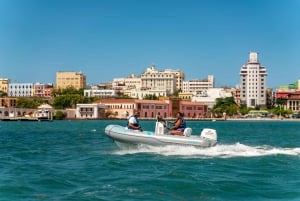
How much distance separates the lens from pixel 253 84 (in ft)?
532

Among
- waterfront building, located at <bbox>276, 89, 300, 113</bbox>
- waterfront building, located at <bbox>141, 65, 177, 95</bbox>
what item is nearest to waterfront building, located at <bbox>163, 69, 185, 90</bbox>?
waterfront building, located at <bbox>141, 65, 177, 95</bbox>

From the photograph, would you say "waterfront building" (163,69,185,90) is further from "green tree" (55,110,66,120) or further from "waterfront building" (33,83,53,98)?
"green tree" (55,110,66,120)

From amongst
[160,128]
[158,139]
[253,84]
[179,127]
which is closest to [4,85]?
[253,84]

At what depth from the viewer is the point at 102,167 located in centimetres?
1792

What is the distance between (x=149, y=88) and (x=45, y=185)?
546 ft

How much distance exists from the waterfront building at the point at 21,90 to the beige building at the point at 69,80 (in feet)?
27.9

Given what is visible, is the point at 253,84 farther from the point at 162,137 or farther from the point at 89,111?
the point at 162,137

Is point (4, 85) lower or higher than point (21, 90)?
higher

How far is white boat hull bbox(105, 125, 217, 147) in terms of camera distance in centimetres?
2166

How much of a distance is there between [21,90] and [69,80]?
1511 cm

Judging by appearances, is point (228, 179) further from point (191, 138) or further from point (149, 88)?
point (149, 88)

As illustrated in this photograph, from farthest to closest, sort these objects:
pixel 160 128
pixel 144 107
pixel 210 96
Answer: pixel 210 96, pixel 144 107, pixel 160 128

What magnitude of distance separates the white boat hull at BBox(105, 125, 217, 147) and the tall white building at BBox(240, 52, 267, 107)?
466 feet

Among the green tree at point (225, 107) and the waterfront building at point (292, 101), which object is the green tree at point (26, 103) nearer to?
the green tree at point (225, 107)
